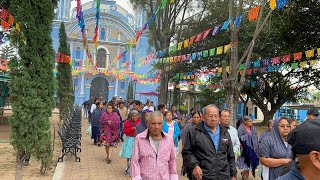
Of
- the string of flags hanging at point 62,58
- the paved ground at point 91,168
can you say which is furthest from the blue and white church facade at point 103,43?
the paved ground at point 91,168

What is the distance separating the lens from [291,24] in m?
13.2

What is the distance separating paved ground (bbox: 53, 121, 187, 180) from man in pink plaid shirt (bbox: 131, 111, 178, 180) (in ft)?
12.4

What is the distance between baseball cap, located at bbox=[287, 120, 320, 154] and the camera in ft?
4.36

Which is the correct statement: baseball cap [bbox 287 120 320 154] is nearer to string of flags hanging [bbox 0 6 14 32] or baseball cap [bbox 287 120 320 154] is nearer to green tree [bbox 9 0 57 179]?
green tree [bbox 9 0 57 179]

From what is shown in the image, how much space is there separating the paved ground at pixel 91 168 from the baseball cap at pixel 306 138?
603cm

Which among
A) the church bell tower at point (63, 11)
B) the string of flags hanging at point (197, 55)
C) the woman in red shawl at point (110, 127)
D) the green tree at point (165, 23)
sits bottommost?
the woman in red shawl at point (110, 127)

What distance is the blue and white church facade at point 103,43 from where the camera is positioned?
39031mm

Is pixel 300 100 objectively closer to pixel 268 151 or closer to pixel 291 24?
pixel 291 24

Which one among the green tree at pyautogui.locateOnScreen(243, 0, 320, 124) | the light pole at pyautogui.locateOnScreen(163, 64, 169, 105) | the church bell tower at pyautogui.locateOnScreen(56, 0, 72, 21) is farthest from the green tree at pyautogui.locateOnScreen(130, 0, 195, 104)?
the church bell tower at pyautogui.locateOnScreen(56, 0, 72, 21)

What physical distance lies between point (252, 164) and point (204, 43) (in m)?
15.0

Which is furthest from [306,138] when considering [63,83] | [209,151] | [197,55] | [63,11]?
[63,11]

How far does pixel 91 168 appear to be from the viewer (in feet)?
26.1

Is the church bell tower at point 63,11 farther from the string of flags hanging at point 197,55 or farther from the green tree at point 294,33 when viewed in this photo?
the green tree at point 294,33

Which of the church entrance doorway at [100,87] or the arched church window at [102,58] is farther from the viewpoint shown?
the arched church window at [102,58]
